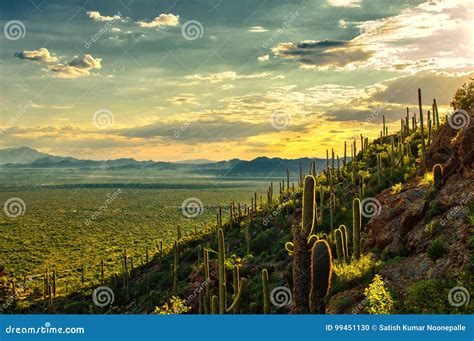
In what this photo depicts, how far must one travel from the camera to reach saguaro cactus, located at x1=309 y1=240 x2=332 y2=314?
521 inches

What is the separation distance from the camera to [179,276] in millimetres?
35000

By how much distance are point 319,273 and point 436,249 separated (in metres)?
4.55

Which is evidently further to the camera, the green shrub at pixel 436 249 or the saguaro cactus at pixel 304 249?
the green shrub at pixel 436 249

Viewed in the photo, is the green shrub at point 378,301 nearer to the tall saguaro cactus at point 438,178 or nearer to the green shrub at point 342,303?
the green shrub at point 342,303

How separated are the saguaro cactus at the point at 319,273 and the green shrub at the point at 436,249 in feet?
A: 13.5

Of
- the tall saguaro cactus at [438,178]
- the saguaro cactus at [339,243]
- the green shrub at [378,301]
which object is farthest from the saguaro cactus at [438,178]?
the green shrub at [378,301]

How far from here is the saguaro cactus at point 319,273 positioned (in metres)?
13.2

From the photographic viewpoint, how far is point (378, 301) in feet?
43.8

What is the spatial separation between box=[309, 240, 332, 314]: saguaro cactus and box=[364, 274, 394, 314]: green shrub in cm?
119

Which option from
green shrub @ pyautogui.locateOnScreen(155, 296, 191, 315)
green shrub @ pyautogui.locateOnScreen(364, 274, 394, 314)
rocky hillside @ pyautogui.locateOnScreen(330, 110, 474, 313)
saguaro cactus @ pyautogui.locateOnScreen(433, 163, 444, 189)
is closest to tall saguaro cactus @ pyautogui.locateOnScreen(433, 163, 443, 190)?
saguaro cactus @ pyautogui.locateOnScreen(433, 163, 444, 189)

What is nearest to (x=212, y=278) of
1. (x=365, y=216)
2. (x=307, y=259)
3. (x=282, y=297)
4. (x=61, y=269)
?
(x=282, y=297)

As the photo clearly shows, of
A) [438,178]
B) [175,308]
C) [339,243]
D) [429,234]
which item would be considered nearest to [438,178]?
[438,178]

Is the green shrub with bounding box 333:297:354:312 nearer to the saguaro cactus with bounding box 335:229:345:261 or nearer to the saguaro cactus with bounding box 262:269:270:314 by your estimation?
the saguaro cactus with bounding box 262:269:270:314
